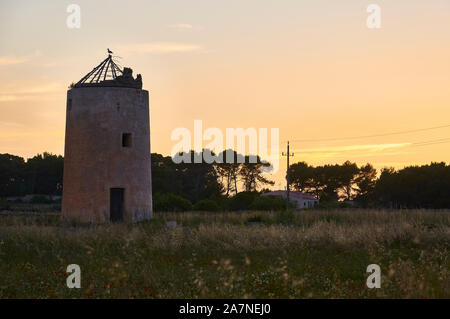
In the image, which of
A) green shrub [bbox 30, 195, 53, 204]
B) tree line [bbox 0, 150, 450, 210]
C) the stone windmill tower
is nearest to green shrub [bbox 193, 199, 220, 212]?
tree line [bbox 0, 150, 450, 210]

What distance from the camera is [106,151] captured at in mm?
23219

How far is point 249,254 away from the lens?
42.7ft

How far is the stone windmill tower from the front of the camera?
23.2 m

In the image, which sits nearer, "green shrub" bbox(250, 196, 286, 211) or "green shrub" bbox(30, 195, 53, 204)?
"green shrub" bbox(250, 196, 286, 211)

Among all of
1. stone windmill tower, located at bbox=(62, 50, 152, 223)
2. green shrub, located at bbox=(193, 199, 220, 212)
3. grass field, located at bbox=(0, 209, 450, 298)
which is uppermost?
stone windmill tower, located at bbox=(62, 50, 152, 223)

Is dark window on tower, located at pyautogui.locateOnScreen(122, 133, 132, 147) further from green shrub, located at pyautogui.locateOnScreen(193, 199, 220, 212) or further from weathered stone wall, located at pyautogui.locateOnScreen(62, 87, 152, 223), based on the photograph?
green shrub, located at pyautogui.locateOnScreen(193, 199, 220, 212)

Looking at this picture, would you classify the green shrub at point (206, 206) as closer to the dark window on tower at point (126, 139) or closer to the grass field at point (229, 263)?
the dark window on tower at point (126, 139)

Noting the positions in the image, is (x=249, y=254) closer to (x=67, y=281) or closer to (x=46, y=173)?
(x=67, y=281)

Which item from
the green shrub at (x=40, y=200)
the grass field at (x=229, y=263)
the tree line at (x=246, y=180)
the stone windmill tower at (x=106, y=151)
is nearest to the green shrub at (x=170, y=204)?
the tree line at (x=246, y=180)

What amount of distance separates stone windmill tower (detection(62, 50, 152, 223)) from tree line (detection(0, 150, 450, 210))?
48.0ft

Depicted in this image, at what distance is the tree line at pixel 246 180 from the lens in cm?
5434
